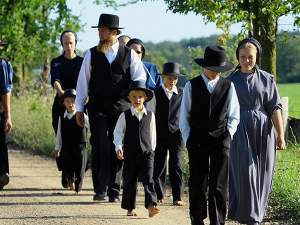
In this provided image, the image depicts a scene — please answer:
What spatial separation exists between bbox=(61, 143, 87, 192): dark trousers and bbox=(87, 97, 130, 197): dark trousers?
47.7 inches

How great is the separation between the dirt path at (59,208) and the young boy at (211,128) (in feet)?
3.53

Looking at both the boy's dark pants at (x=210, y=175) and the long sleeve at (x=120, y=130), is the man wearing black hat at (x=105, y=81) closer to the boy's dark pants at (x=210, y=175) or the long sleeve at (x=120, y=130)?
the long sleeve at (x=120, y=130)

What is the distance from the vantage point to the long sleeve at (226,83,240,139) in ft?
22.6

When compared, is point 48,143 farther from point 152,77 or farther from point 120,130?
point 120,130

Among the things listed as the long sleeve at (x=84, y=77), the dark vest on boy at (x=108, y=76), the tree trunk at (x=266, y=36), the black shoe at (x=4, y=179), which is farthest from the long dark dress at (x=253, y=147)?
the tree trunk at (x=266, y=36)

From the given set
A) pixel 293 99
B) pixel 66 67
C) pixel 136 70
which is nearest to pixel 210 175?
pixel 136 70

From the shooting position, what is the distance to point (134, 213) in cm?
820

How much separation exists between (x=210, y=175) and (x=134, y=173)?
4.77 ft

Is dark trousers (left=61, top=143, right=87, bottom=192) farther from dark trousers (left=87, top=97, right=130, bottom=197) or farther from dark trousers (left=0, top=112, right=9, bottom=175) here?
dark trousers (left=87, top=97, right=130, bottom=197)

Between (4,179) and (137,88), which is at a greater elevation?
(137,88)

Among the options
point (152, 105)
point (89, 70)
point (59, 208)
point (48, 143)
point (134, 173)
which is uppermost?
point (89, 70)

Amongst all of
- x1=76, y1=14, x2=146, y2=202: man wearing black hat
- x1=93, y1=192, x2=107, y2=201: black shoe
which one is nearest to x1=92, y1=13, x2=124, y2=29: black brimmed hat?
x1=76, y1=14, x2=146, y2=202: man wearing black hat

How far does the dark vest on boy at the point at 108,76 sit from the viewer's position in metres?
8.75

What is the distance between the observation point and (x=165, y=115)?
9.47m
